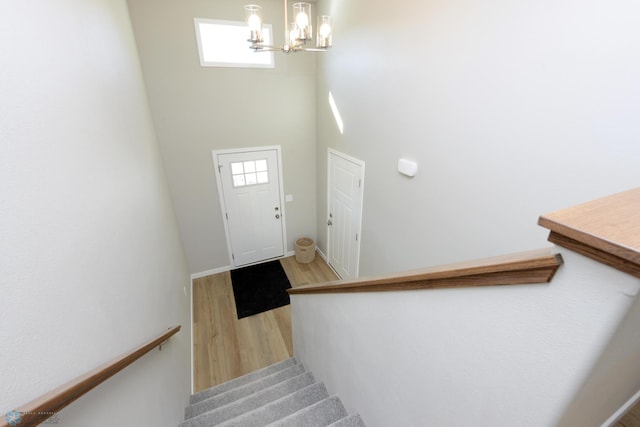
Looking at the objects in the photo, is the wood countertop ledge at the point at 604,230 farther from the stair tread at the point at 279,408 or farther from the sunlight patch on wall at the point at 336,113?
the sunlight patch on wall at the point at 336,113

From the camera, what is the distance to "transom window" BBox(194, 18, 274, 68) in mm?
3480

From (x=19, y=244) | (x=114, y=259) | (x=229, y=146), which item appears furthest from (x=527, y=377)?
(x=229, y=146)

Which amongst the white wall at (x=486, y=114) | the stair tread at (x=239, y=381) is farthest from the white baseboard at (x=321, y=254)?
the stair tread at (x=239, y=381)

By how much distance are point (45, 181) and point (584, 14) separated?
2.29 m

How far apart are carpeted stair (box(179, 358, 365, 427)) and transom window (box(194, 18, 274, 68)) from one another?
371 cm

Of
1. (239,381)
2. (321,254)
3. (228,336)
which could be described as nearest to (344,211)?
(321,254)

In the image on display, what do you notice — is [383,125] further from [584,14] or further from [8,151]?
[8,151]

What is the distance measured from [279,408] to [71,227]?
5.87 feet

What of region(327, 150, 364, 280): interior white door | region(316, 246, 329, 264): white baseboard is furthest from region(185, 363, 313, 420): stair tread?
region(316, 246, 329, 264): white baseboard

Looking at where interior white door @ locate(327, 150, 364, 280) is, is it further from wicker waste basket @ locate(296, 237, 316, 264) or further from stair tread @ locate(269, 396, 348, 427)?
stair tread @ locate(269, 396, 348, 427)

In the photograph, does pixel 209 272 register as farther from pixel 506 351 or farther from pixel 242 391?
pixel 506 351

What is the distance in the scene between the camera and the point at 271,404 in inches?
80.5

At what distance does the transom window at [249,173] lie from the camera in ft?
14.0

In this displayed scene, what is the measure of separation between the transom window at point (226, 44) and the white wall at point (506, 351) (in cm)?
362
